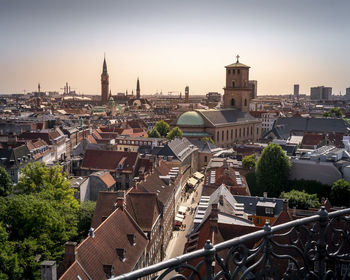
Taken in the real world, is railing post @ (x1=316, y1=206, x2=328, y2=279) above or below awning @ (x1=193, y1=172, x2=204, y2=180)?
above

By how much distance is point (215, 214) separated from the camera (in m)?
18.7

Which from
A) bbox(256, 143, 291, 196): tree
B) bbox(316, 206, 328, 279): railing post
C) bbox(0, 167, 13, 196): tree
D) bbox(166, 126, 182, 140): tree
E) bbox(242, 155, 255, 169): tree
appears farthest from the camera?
bbox(166, 126, 182, 140): tree

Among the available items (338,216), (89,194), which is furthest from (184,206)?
(338,216)

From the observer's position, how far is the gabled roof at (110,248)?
1593 cm

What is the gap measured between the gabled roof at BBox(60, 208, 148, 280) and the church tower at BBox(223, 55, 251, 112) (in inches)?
2686

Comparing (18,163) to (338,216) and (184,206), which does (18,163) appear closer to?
(184,206)

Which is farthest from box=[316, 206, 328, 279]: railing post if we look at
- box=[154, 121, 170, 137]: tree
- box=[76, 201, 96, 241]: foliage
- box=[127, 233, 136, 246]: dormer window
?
box=[154, 121, 170, 137]: tree

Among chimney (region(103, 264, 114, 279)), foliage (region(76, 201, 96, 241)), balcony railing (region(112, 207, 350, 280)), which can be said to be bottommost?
foliage (region(76, 201, 96, 241))

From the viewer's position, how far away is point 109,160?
4041cm

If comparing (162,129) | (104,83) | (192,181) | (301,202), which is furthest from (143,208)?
(104,83)

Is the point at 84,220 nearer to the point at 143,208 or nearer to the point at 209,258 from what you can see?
the point at 143,208

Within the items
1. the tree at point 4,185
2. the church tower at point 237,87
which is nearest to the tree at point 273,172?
the tree at point 4,185

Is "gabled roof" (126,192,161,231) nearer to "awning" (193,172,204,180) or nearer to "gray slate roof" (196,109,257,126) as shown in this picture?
"awning" (193,172,204,180)

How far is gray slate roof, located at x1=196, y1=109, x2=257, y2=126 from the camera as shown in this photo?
74812mm
